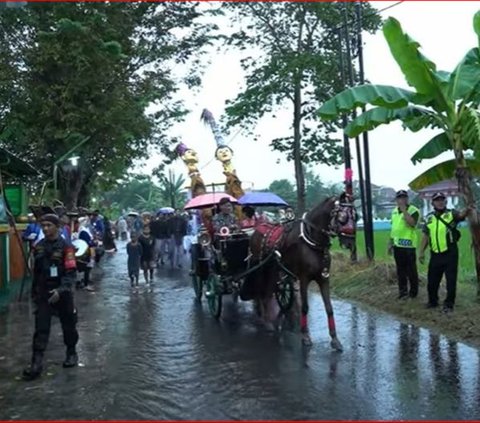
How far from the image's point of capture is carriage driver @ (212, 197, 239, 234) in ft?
35.7

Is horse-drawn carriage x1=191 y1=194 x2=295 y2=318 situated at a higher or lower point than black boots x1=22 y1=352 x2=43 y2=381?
higher

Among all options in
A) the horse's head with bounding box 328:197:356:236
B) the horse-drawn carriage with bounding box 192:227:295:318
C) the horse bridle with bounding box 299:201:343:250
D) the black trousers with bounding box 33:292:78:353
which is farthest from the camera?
the horse-drawn carriage with bounding box 192:227:295:318

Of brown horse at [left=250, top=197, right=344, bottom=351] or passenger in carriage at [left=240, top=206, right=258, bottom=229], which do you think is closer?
brown horse at [left=250, top=197, right=344, bottom=351]

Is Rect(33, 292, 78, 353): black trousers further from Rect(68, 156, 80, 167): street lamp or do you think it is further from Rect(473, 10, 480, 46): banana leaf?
Rect(68, 156, 80, 167): street lamp

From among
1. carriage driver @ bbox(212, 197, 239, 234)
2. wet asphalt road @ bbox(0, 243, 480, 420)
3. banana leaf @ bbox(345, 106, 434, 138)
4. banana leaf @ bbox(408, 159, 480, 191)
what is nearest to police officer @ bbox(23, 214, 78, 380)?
wet asphalt road @ bbox(0, 243, 480, 420)

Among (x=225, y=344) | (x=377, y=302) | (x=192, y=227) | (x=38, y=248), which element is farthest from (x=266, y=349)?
(x=192, y=227)

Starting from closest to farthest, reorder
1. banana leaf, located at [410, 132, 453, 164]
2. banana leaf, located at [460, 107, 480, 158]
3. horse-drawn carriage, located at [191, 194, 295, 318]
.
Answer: banana leaf, located at [460, 107, 480, 158] < horse-drawn carriage, located at [191, 194, 295, 318] < banana leaf, located at [410, 132, 453, 164]

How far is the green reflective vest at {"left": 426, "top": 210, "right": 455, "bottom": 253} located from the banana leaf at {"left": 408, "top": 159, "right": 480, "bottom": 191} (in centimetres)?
112

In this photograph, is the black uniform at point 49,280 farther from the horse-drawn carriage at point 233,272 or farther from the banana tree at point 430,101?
the banana tree at point 430,101

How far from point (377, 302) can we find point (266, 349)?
4.12 m

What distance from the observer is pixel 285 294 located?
10.6 metres

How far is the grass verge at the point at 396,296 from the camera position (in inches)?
359

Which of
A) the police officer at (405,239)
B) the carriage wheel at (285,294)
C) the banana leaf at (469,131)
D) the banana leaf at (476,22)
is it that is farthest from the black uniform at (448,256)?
the banana leaf at (476,22)

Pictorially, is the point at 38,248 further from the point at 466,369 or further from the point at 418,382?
the point at 466,369
